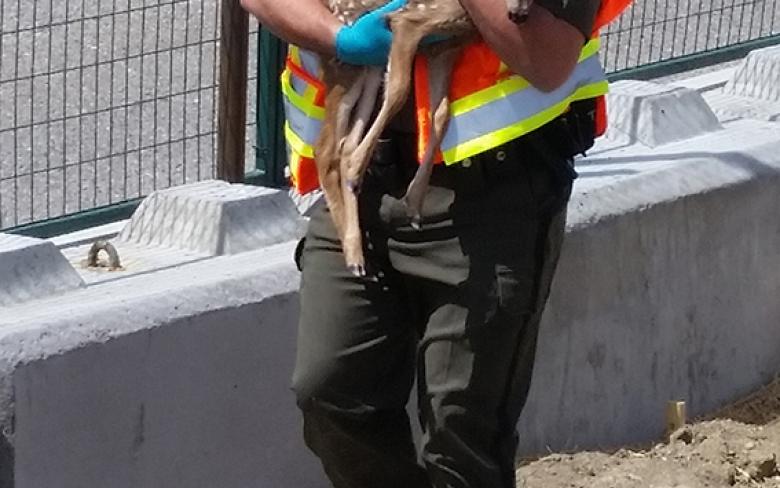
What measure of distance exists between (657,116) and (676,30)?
1562 millimetres

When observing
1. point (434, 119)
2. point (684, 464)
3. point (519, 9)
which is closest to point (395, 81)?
point (434, 119)

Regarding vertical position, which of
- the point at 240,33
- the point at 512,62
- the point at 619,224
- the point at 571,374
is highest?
the point at 512,62

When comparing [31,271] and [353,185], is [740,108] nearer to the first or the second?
[31,271]

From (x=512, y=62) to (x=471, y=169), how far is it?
0.25 meters

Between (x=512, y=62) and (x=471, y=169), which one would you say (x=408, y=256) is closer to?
(x=471, y=169)

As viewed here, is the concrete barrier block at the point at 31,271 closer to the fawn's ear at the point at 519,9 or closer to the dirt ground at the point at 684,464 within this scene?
the dirt ground at the point at 684,464

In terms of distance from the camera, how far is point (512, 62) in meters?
3.45

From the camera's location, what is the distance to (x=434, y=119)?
3557 mm

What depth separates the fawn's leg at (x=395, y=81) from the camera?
11.7 ft

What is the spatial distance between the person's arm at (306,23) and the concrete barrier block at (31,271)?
110 cm

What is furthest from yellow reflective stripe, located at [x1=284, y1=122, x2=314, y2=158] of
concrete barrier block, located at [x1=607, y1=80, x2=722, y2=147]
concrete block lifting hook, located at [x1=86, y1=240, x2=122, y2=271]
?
concrete barrier block, located at [x1=607, y1=80, x2=722, y2=147]

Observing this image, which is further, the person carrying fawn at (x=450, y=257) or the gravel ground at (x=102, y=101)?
the gravel ground at (x=102, y=101)

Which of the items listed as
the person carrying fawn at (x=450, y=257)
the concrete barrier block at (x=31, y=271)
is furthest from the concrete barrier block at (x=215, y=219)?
the person carrying fawn at (x=450, y=257)

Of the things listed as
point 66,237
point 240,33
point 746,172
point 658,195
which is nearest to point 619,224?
point 658,195
